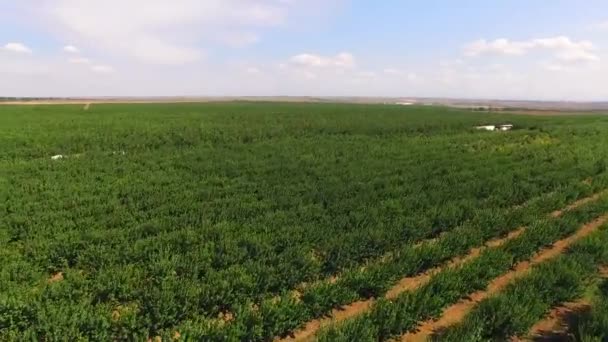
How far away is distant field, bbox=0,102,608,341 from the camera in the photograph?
6.97 m

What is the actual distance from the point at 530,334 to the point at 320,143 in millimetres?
21990

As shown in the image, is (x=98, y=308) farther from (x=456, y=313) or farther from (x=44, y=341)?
(x=456, y=313)

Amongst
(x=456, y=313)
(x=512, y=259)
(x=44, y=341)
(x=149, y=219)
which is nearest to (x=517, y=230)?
(x=512, y=259)

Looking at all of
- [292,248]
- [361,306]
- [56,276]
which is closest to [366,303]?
[361,306]

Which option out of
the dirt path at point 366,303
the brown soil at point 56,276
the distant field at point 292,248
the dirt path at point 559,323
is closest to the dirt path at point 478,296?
the distant field at point 292,248

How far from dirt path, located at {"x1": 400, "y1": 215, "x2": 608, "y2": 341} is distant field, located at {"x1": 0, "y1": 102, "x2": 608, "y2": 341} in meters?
0.04

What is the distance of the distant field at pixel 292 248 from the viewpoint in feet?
22.9

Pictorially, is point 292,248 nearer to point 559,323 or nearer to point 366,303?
point 366,303

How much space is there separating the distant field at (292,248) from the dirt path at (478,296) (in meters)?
0.04

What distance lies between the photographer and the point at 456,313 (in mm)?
7879

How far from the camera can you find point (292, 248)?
962 centimetres

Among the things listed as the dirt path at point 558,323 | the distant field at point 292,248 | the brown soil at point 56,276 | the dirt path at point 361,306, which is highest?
the distant field at point 292,248

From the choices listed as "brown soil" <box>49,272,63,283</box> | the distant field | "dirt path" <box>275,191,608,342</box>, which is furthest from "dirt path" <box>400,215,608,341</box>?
"brown soil" <box>49,272,63,283</box>

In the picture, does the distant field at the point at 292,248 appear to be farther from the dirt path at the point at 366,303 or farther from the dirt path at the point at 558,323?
the dirt path at the point at 558,323
